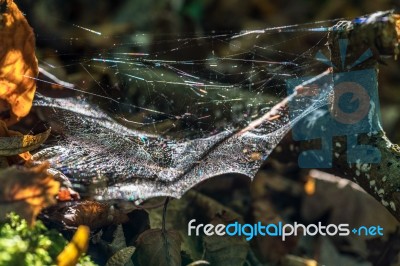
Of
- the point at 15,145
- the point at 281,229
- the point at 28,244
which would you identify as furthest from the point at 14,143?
Answer: the point at 281,229

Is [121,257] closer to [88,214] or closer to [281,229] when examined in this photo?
[88,214]

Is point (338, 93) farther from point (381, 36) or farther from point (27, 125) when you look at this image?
point (27, 125)

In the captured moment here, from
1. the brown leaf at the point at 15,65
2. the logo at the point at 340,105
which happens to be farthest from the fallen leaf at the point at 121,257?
the logo at the point at 340,105

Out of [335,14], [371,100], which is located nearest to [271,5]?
[335,14]

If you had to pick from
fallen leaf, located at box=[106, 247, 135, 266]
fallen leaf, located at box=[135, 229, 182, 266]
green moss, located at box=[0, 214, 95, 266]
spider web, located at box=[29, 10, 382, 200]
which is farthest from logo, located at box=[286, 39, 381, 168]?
green moss, located at box=[0, 214, 95, 266]

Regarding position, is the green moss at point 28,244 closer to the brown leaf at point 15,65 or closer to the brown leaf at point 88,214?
the brown leaf at point 88,214

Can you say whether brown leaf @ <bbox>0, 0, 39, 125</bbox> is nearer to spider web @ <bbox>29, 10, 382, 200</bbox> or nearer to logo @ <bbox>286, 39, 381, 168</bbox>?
→ spider web @ <bbox>29, 10, 382, 200</bbox>
